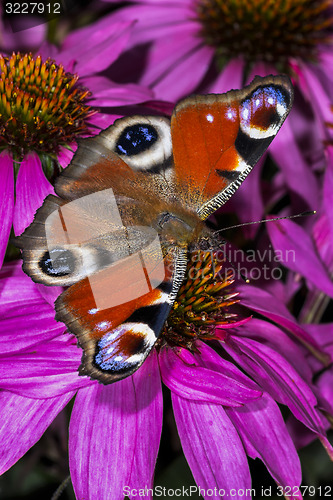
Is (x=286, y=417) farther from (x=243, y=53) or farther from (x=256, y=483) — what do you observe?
(x=243, y=53)

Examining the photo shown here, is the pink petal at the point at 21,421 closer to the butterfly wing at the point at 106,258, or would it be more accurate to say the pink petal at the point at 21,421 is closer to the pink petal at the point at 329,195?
the butterfly wing at the point at 106,258

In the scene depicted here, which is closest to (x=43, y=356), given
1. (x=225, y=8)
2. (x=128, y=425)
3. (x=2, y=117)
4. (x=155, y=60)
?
(x=128, y=425)

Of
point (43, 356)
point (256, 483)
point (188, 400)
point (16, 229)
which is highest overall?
point (16, 229)

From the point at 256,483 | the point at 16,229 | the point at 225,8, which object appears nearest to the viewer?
the point at 16,229

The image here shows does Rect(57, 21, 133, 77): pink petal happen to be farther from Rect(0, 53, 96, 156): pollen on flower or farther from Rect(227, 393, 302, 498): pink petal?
Rect(227, 393, 302, 498): pink petal

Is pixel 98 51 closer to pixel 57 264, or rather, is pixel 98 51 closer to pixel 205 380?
pixel 57 264

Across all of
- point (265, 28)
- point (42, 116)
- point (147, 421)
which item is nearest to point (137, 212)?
point (42, 116)
